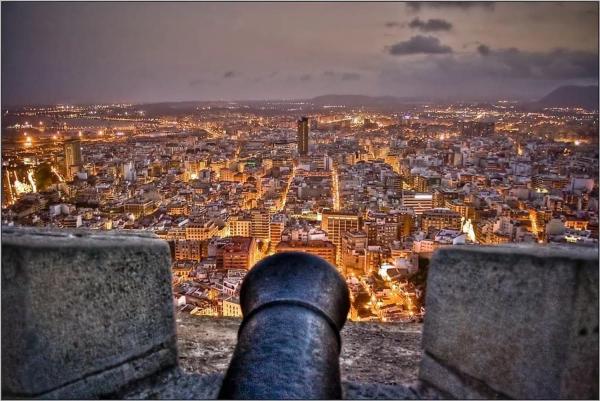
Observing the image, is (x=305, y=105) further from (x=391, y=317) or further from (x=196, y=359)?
(x=196, y=359)

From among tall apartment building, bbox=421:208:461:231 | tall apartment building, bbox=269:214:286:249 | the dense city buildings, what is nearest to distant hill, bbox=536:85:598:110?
the dense city buildings

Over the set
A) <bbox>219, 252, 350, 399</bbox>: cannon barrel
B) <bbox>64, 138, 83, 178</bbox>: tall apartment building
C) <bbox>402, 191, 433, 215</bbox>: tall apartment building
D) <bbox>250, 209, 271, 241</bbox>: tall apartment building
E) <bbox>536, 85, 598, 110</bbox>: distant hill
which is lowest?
<bbox>250, 209, 271, 241</bbox>: tall apartment building

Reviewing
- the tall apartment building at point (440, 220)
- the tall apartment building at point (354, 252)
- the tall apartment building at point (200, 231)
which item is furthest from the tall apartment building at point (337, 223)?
the tall apartment building at point (200, 231)

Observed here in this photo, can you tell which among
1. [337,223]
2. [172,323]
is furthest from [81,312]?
[337,223]

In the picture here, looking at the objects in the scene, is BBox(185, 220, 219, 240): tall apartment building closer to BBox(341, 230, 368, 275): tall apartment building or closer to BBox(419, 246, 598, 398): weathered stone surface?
BBox(341, 230, 368, 275): tall apartment building

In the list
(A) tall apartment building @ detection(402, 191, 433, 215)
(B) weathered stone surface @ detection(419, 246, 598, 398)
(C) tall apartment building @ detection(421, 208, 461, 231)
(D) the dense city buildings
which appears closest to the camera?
(B) weathered stone surface @ detection(419, 246, 598, 398)

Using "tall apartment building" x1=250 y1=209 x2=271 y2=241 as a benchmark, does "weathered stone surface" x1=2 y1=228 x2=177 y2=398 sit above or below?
above

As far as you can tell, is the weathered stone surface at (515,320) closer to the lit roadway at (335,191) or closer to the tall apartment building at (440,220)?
the tall apartment building at (440,220)
